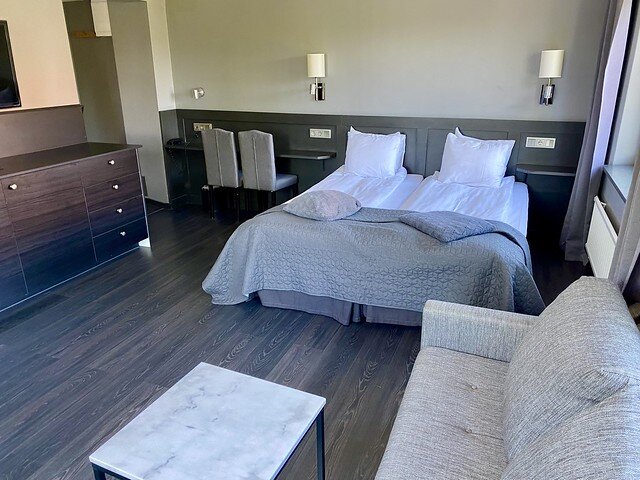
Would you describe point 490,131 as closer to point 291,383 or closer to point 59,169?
point 291,383

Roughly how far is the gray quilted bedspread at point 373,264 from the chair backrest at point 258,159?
55.6 inches

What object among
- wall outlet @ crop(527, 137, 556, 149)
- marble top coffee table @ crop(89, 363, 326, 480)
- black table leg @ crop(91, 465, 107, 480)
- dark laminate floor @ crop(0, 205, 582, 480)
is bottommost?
dark laminate floor @ crop(0, 205, 582, 480)

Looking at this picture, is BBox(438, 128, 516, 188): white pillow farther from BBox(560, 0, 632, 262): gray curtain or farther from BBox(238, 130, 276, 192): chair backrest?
BBox(238, 130, 276, 192): chair backrest

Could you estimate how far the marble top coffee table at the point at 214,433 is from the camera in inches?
51.1

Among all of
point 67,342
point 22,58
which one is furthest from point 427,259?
point 22,58

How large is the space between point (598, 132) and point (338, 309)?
2.34 m

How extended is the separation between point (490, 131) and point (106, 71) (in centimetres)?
452

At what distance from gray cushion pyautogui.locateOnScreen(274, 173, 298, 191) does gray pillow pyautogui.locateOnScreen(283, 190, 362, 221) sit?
1519 millimetres

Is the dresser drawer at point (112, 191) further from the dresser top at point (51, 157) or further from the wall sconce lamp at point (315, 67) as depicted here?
the wall sconce lamp at point (315, 67)

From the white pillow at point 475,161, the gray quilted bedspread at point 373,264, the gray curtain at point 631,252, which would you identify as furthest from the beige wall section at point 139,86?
the gray curtain at point 631,252

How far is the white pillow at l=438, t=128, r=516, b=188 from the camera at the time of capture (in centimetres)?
390

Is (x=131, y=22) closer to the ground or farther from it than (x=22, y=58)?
farther from it

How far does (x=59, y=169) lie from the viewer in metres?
3.42

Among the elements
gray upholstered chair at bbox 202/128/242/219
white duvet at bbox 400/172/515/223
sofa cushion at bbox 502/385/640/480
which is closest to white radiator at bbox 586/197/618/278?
white duvet at bbox 400/172/515/223
